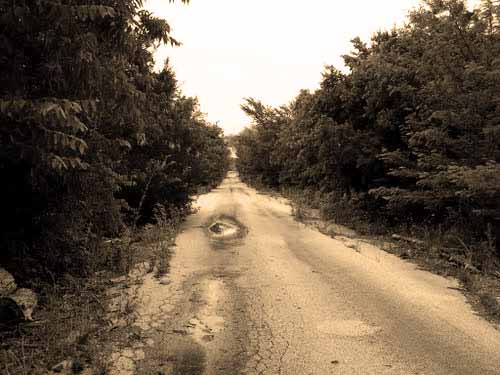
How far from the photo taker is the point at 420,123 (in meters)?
11.2

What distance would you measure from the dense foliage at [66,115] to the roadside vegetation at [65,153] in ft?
0.05

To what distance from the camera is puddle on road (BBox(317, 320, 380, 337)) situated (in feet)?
18.3

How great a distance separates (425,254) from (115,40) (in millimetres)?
8718

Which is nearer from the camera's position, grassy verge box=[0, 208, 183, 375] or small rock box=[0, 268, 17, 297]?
grassy verge box=[0, 208, 183, 375]

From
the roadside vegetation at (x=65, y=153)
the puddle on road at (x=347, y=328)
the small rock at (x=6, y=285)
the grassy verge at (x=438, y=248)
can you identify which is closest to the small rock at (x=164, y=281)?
the roadside vegetation at (x=65, y=153)

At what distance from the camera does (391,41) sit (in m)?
16.3

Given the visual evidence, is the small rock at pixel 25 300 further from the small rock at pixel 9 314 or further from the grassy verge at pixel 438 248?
the grassy verge at pixel 438 248

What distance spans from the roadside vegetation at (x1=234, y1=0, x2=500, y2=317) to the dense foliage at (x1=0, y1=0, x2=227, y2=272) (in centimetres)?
625

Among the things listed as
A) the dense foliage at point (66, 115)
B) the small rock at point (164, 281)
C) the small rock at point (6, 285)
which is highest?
the dense foliage at point (66, 115)

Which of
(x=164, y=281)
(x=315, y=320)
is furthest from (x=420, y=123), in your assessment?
(x=164, y=281)

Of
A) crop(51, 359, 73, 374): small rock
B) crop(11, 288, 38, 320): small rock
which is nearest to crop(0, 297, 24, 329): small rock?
A: crop(11, 288, 38, 320): small rock

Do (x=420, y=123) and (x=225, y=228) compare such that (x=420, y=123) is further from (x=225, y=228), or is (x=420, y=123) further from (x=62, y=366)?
(x=62, y=366)

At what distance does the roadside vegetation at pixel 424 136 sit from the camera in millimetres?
9508

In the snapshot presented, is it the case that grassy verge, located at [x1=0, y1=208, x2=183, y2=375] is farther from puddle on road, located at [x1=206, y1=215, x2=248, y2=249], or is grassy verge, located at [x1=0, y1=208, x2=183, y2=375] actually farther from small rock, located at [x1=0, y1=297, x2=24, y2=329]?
puddle on road, located at [x1=206, y1=215, x2=248, y2=249]
